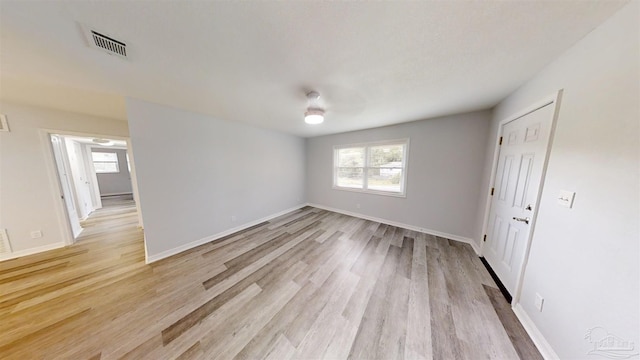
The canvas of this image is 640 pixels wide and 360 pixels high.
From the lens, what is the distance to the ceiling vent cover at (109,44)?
3.76 feet

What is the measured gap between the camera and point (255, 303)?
1732 mm

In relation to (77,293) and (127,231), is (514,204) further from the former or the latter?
(127,231)

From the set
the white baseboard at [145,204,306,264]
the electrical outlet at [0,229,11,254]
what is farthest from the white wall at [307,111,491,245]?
the electrical outlet at [0,229,11,254]

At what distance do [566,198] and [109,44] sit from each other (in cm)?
357

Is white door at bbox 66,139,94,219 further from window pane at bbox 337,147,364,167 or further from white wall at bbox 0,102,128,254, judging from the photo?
window pane at bbox 337,147,364,167

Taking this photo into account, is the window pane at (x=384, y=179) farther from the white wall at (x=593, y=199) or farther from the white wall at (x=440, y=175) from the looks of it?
the white wall at (x=593, y=199)

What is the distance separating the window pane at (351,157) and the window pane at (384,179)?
391 millimetres

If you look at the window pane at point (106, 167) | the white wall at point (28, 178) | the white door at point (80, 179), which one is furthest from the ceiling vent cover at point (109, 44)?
the window pane at point (106, 167)

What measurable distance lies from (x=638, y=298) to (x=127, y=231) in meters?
6.25

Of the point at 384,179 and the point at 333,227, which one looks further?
the point at 384,179

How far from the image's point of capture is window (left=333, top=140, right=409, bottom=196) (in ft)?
11.7

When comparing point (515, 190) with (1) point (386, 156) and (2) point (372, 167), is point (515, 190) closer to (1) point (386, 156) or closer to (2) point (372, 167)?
(1) point (386, 156)

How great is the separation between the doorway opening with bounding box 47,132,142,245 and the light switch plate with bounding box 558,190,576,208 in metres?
6.08

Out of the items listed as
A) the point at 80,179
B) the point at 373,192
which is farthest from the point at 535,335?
the point at 80,179
